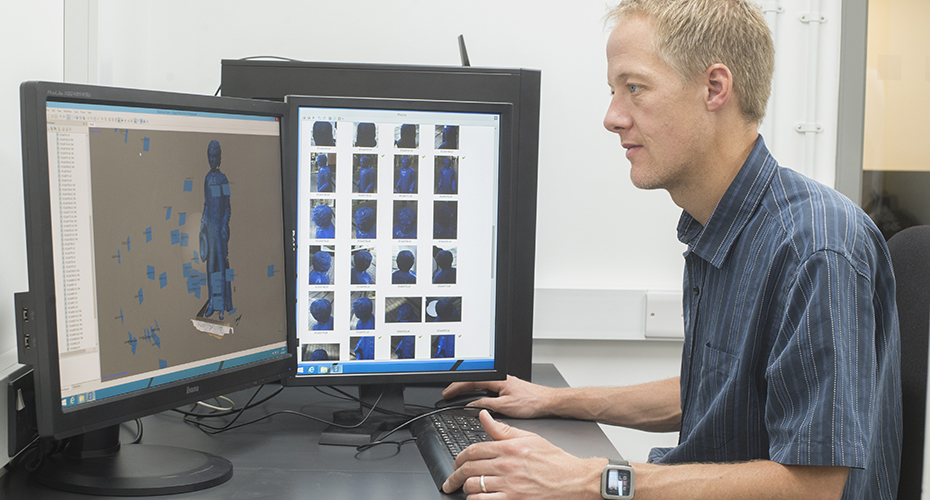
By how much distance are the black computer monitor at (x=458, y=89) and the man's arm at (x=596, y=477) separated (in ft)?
1.37

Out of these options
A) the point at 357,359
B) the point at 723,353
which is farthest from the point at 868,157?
the point at 357,359

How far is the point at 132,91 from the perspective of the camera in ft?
2.66

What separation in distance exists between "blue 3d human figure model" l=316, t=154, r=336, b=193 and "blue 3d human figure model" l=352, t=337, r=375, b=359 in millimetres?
239

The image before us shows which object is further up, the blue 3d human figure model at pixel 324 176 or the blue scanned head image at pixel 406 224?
the blue 3d human figure model at pixel 324 176

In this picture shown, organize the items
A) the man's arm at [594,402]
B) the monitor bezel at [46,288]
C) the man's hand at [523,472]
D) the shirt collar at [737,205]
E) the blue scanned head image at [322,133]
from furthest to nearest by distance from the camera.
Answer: the man's arm at [594,402] → the blue scanned head image at [322,133] → the shirt collar at [737,205] → the man's hand at [523,472] → the monitor bezel at [46,288]

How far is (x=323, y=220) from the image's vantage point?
1.06 meters

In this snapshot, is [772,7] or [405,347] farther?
[772,7]

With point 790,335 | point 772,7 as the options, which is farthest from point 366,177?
point 772,7

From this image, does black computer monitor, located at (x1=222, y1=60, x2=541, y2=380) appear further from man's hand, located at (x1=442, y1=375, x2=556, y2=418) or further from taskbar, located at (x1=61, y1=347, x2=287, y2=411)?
taskbar, located at (x1=61, y1=347, x2=287, y2=411)

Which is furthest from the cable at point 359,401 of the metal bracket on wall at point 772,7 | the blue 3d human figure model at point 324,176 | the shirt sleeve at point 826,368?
the metal bracket on wall at point 772,7

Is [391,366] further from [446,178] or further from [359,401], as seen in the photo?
[446,178]

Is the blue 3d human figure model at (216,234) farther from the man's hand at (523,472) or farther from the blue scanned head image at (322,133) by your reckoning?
the man's hand at (523,472)

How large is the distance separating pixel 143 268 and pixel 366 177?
36 cm

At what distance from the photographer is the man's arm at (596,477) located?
773 mm
